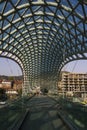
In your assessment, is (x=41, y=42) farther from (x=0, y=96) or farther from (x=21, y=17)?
(x=0, y=96)

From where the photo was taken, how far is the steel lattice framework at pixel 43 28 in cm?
4653

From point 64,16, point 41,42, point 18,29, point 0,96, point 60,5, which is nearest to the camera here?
point 60,5

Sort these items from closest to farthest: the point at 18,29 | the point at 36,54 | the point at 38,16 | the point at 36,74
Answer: the point at 38,16, the point at 18,29, the point at 36,54, the point at 36,74

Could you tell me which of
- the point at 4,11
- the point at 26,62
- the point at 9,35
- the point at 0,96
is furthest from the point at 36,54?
the point at 4,11

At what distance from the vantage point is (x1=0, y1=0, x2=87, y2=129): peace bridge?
4655cm

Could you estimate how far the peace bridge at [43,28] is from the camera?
46.5 metres

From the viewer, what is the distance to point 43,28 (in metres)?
68.1

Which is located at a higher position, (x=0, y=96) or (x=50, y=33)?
(x=50, y=33)

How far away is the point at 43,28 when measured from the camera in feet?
223

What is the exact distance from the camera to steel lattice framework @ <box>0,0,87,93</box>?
1832 inches

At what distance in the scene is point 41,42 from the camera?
8538 centimetres

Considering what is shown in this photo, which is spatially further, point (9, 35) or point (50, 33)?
point (50, 33)

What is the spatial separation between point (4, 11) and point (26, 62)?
210ft

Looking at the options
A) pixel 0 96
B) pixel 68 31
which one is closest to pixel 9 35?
pixel 68 31
